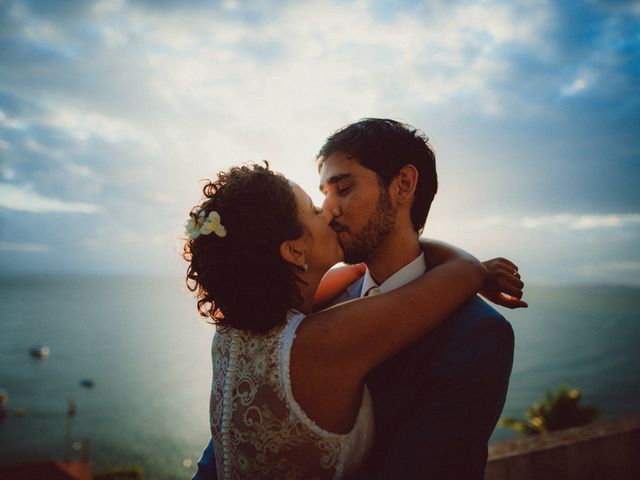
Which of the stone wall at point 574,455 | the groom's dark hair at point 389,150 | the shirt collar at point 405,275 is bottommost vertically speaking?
the stone wall at point 574,455

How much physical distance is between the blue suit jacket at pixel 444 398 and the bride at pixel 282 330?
0.10 metres

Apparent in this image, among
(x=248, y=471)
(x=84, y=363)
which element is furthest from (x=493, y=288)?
(x=84, y=363)

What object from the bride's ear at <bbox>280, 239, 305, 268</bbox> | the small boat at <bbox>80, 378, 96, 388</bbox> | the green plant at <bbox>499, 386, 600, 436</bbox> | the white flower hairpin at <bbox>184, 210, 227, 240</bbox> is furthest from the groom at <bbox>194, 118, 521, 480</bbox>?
the small boat at <bbox>80, 378, 96, 388</bbox>

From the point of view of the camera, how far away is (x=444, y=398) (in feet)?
6.82

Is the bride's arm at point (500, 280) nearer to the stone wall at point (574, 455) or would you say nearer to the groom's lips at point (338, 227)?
the groom's lips at point (338, 227)

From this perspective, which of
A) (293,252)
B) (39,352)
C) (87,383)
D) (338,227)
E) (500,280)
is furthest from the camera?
(39,352)

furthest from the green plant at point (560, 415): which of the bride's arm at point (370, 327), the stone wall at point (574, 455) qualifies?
the bride's arm at point (370, 327)

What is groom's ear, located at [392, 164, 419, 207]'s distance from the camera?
331 cm

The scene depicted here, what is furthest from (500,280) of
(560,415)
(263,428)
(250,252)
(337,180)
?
(560,415)

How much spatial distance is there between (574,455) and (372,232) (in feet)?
14.7

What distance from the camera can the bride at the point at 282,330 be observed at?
80.2 inches

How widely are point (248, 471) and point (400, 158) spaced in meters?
2.47

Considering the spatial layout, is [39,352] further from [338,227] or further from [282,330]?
[282,330]

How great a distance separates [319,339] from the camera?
6.70 feet
